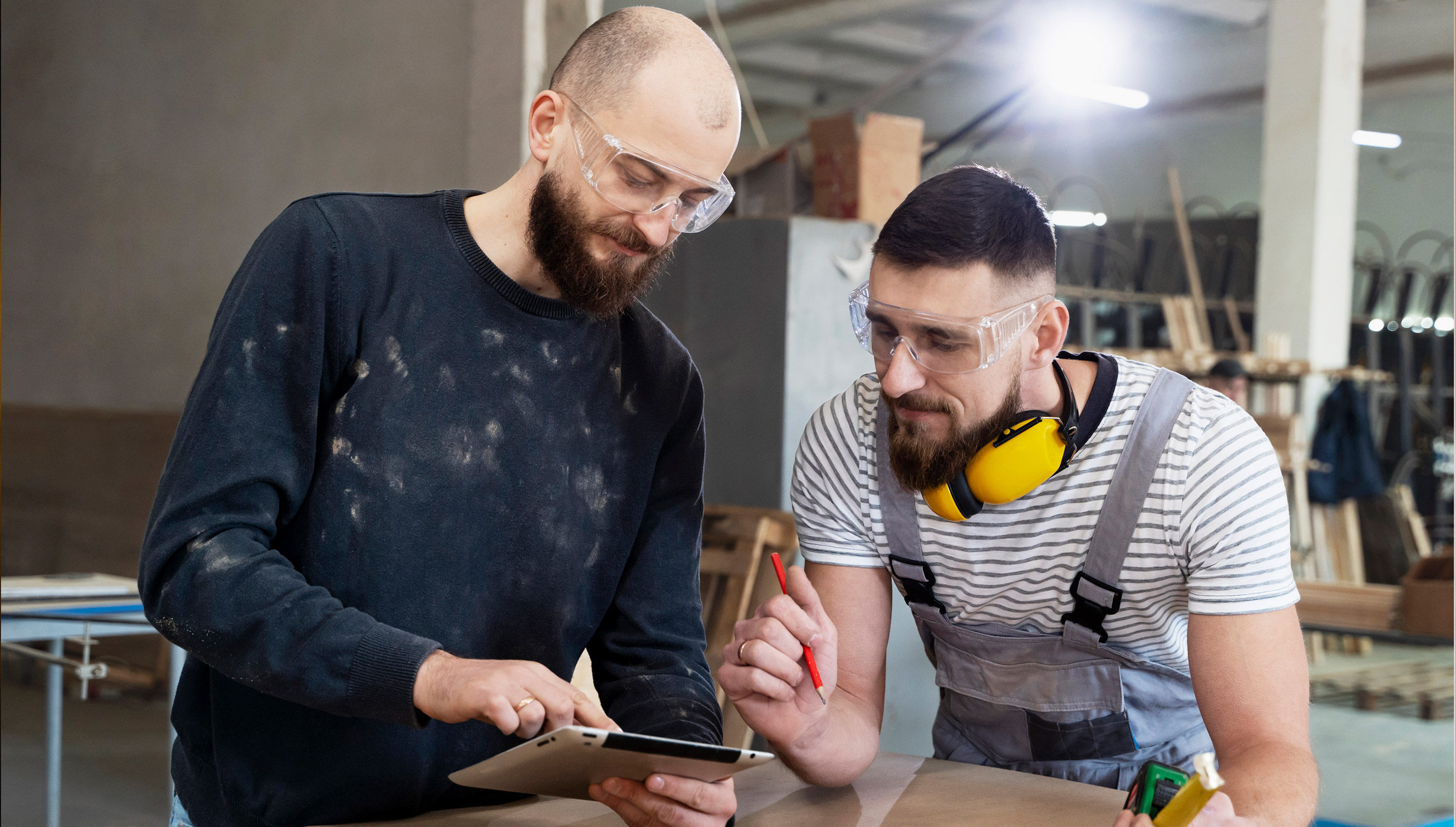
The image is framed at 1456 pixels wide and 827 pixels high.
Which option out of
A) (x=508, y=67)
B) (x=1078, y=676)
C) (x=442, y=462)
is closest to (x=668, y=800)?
(x=442, y=462)

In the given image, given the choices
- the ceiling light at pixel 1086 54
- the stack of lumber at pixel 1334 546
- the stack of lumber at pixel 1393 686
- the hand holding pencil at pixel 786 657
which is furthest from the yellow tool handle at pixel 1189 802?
the ceiling light at pixel 1086 54

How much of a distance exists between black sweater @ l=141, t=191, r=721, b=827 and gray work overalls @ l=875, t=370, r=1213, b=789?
0.37m

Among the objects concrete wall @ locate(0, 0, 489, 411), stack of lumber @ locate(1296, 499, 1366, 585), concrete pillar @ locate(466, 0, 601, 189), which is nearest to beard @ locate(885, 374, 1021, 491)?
concrete pillar @ locate(466, 0, 601, 189)

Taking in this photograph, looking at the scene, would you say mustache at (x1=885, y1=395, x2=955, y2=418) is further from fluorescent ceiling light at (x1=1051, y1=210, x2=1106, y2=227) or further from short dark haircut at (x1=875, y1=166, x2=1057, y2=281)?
fluorescent ceiling light at (x1=1051, y1=210, x2=1106, y2=227)

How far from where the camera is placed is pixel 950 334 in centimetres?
169

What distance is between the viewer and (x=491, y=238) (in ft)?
5.30

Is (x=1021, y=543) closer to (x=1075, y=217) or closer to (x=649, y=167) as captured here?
(x=649, y=167)

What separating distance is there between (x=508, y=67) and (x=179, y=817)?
3051 millimetres

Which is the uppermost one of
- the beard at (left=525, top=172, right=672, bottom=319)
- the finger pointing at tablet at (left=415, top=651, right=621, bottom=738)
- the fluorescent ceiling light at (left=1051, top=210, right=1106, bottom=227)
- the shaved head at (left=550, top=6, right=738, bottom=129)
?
the fluorescent ceiling light at (left=1051, top=210, right=1106, bottom=227)

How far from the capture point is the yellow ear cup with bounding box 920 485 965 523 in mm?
1725

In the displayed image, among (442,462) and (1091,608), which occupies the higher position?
(442,462)

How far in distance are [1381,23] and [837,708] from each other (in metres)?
12.2

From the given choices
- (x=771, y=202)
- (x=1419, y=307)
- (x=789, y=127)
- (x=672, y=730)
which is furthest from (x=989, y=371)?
(x=789, y=127)

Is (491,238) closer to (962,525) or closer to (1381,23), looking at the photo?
(962,525)
